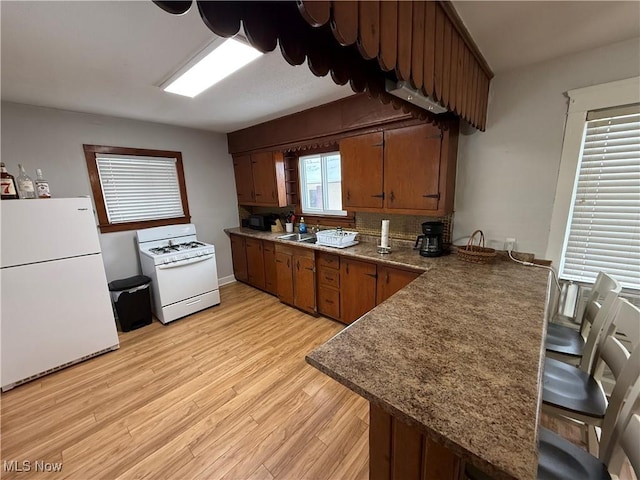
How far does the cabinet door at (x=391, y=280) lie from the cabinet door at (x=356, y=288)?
0.21 ft

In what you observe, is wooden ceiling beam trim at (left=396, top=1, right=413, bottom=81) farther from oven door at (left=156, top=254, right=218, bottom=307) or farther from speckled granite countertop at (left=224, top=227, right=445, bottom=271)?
oven door at (left=156, top=254, right=218, bottom=307)

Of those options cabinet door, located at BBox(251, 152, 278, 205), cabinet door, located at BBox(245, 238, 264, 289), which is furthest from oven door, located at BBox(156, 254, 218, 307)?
cabinet door, located at BBox(251, 152, 278, 205)

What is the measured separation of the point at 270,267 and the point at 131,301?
1.65 meters

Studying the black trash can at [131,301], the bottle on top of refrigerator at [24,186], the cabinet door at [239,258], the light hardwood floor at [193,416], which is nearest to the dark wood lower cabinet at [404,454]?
the light hardwood floor at [193,416]

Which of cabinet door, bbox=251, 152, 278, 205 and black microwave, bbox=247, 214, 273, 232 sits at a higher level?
cabinet door, bbox=251, 152, 278, 205

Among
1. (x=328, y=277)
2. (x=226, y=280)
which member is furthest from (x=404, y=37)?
(x=226, y=280)

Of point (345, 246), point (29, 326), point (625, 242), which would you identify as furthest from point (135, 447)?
point (625, 242)

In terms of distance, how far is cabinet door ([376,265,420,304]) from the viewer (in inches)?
86.2

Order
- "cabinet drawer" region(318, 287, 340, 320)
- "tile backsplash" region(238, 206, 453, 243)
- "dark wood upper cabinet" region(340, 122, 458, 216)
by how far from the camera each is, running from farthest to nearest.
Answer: "cabinet drawer" region(318, 287, 340, 320) → "tile backsplash" region(238, 206, 453, 243) → "dark wood upper cabinet" region(340, 122, 458, 216)

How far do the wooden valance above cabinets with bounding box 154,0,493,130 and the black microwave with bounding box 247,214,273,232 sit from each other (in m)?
2.77

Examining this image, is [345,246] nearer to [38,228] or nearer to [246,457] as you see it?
[246,457]

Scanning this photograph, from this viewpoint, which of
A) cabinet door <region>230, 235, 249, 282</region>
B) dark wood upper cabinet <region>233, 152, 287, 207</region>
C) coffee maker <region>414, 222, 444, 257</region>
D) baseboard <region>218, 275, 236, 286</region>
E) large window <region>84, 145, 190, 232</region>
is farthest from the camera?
baseboard <region>218, 275, 236, 286</region>

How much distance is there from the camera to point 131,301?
112 inches

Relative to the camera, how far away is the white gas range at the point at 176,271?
2929 millimetres
